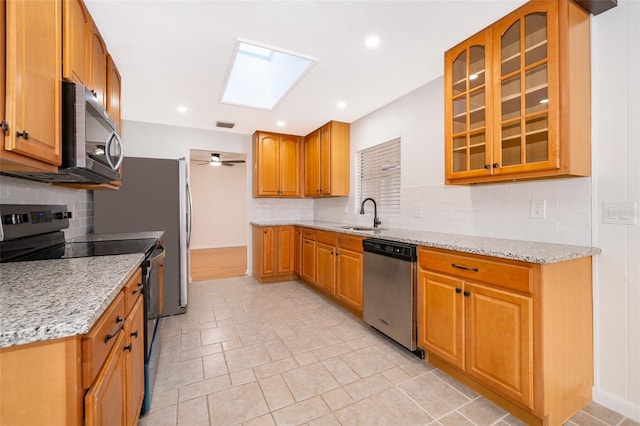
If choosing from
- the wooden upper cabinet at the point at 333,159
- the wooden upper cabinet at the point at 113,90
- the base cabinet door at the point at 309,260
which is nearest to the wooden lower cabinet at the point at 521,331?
the base cabinet door at the point at 309,260

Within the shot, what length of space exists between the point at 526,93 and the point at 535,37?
1.07 feet

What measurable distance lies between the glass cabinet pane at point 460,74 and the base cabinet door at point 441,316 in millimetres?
1435

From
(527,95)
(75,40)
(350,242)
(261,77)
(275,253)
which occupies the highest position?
(261,77)

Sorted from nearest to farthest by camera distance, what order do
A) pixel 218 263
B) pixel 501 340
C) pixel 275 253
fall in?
pixel 501 340 < pixel 275 253 < pixel 218 263

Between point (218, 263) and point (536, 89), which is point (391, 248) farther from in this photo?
point (218, 263)

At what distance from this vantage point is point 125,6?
1812 millimetres

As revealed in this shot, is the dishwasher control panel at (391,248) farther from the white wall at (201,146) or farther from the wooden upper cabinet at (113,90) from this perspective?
the white wall at (201,146)

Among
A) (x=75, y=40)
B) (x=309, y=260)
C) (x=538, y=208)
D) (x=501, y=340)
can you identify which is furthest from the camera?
(x=309, y=260)

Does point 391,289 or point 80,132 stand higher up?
point 80,132

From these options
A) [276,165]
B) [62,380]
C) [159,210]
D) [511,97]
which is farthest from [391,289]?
[276,165]

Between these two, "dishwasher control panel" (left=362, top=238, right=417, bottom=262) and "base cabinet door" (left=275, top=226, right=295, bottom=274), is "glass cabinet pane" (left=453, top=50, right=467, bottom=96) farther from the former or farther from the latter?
"base cabinet door" (left=275, top=226, right=295, bottom=274)

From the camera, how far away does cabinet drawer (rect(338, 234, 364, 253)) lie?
294 cm

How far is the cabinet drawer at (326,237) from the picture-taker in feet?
11.3

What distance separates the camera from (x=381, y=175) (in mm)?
3686
